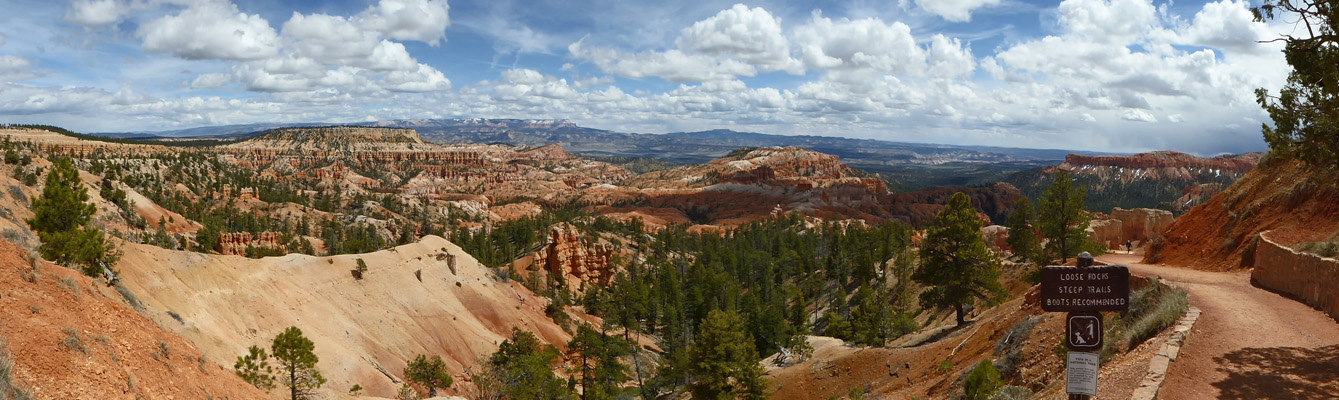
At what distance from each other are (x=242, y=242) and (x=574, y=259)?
132 ft

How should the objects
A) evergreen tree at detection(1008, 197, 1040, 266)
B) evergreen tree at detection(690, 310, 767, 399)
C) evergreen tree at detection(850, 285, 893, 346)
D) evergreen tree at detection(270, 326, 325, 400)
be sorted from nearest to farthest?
1. evergreen tree at detection(270, 326, 325, 400)
2. evergreen tree at detection(690, 310, 767, 399)
3. evergreen tree at detection(850, 285, 893, 346)
4. evergreen tree at detection(1008, 197, 1040, 266)

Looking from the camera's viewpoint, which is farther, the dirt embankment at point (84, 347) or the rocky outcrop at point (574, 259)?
the rocky outcrop at point (574, 259)

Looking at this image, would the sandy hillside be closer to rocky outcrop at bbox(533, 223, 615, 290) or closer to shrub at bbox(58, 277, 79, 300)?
shrub at bbox(58, 277, 79, 300)

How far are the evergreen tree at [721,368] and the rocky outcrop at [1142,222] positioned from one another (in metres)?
39.0

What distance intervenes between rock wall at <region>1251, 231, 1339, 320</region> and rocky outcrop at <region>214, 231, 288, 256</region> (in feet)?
285

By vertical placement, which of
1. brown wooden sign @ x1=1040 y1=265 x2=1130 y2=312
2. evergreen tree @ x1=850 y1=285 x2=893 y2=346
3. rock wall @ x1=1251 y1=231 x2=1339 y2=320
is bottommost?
evergreen tree @ x1=850 y1=285 x2=893 y2=346

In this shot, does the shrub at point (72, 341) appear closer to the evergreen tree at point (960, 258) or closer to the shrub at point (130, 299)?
the shrub at point (130, 299)

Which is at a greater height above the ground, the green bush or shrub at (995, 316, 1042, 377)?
the green bush

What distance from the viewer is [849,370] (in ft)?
109

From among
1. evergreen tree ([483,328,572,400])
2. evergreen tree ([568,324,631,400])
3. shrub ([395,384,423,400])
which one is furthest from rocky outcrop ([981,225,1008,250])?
shrub ([395,384,423,400])

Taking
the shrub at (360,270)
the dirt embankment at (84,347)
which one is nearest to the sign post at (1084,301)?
the dirt embankment at (84,347)

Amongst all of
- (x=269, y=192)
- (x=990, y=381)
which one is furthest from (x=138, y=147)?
(x=990, y=381)

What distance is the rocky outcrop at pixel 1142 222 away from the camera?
5016cm

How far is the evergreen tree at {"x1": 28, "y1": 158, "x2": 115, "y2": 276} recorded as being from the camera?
25.1 metres
